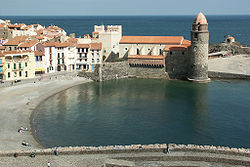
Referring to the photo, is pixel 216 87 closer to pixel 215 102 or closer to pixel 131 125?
pixel 215 102

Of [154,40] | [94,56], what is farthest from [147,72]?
[94,56]

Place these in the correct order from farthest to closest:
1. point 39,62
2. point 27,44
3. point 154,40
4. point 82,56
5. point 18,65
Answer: point 82,56
point 154,40
point 27,44
point 39,62
point 18,65

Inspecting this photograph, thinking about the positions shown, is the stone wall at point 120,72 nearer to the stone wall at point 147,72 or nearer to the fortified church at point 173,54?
the stone wall at point 147,72

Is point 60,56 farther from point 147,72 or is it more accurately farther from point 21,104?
point 21,104

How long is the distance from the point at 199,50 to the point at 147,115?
25300 mm

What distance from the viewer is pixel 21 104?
47.8 metres

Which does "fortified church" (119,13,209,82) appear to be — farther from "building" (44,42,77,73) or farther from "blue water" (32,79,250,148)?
"building" (44,42,77,73)

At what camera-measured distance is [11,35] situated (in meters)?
93.1

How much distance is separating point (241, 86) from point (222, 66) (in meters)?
13.9

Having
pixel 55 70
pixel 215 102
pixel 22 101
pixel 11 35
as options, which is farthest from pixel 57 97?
pixel 11 35

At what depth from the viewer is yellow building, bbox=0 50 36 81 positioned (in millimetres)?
61219

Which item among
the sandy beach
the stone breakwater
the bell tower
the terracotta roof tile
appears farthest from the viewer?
the terracotta roof tile

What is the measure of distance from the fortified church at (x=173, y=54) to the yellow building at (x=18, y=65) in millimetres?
19568

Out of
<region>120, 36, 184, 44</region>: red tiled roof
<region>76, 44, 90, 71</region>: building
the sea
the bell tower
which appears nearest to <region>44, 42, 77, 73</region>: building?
<region>76, 44, 90, 71</region>: building
